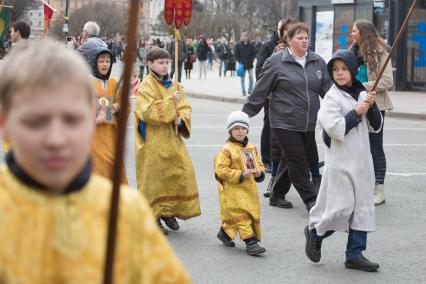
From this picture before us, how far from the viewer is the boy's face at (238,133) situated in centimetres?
700

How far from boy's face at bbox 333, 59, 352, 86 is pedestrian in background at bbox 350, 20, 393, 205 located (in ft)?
7.38

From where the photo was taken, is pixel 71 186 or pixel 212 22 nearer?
pixel 71 186

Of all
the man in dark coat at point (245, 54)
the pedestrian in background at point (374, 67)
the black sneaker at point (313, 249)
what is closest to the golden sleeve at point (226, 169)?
the black sneaker at point (313, 249)

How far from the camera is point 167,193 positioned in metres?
7.70

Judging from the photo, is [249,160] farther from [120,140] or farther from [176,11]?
[120,140]

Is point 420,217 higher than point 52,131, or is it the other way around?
point 52,131

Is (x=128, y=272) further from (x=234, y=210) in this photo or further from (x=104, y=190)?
(x=234, y=210)

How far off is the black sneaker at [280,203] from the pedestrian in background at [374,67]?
88cm

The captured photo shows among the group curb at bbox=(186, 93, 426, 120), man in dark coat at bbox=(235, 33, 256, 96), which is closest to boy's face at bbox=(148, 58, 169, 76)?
curb at bbox=(186, 93, 426, 120)

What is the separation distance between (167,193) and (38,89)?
5735mm

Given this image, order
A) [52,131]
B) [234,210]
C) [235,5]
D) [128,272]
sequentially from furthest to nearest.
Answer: [235,5] → [234,210] → [128,272] → [52,131]

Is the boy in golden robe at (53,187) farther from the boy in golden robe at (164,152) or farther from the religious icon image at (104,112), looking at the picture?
the boy in golden robe at (164,152)

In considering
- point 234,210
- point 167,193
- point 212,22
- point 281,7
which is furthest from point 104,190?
point 281,7

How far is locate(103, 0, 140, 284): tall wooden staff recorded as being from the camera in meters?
1.82
